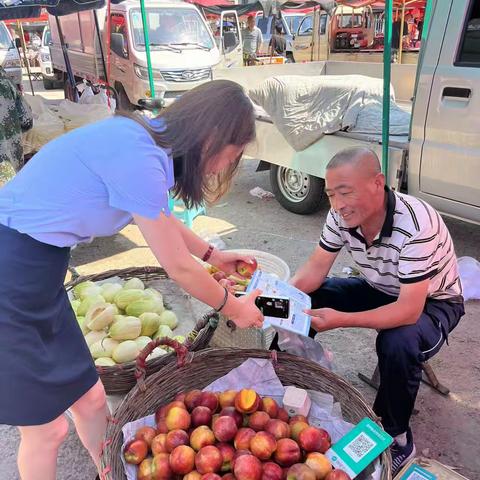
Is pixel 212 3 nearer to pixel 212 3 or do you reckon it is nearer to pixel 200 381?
pixel 212 3

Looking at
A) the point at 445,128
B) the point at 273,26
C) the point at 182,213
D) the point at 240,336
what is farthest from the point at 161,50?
the point at 273,26

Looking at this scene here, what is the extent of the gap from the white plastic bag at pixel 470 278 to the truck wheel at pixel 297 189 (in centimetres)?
168

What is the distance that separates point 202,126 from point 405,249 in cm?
103

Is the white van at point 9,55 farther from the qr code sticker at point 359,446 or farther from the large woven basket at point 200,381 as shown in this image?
the qr code sticker at point 359,446

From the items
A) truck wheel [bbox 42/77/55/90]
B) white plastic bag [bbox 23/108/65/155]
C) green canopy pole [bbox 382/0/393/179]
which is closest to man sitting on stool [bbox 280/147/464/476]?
green canopy pole [bbox 382/0/393/179]

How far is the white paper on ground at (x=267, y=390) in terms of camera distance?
183 cm

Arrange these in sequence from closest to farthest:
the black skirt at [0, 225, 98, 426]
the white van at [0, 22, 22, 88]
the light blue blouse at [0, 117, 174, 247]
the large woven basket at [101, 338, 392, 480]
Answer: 1. the light blue blouse at [0, 117, 174, 247]
2. the black skirt at [0, 225, 98, 426]
3. the large woven basket at [101, 338, 392, 480]
4. the white van at [0, 22, 22, 88]

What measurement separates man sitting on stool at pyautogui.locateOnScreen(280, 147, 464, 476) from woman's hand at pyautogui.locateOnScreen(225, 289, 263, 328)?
0.41 m

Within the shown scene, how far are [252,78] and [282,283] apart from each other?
443 cm

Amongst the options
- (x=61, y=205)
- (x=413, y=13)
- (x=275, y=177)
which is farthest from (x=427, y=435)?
(x=413, y=13)

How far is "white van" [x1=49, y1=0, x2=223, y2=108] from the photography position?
30.4 ft

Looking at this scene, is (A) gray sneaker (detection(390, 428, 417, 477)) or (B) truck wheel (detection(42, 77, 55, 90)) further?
(B) truck wheel (detection(42, 77, 55, 90))

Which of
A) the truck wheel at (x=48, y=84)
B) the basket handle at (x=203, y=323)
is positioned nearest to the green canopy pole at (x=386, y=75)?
the basket handle at (x=203, y=323)

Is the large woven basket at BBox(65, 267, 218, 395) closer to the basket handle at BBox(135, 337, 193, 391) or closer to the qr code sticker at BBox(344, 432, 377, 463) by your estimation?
the basket handle at BBox(135, 337, 193, 391)
